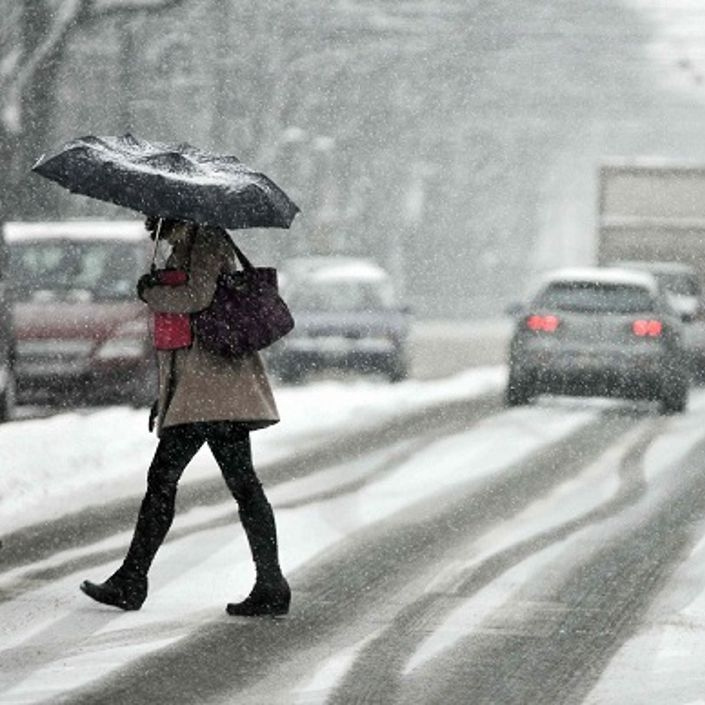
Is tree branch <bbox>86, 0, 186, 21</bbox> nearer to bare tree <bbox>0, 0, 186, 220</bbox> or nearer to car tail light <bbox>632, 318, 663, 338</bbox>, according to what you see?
Answer: bare tree <bbox>0, 0, 186, 220</bbox>

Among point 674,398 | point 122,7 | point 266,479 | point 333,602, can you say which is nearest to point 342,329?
point 122,7

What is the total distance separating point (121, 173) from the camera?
9.54 meters

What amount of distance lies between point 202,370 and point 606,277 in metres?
15.8

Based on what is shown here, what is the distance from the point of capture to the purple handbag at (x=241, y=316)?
9.48 metres

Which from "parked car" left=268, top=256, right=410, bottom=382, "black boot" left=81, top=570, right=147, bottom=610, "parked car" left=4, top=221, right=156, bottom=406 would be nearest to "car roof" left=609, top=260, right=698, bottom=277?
"parked car" left=268, top=256, right=410, bottom=382

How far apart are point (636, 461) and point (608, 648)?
9.21 m

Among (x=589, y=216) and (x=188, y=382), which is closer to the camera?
(x=188, y=382)

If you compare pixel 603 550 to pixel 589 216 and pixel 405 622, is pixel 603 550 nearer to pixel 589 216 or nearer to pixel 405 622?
pixel 405 622

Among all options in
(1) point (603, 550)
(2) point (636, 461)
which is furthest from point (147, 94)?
(1) point (603, 550)

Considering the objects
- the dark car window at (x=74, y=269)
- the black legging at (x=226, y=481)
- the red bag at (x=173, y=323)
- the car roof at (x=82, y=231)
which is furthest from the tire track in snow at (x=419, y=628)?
the car roof at (x=82, y=231)

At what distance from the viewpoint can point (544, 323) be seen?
24.9m

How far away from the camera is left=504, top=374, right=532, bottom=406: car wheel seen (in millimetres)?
24828

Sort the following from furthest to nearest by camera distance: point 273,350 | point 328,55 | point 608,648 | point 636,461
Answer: point 328,55
point 273,350
point 636,461
point 608,648

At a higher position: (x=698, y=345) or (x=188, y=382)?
(x=188, y=382)
